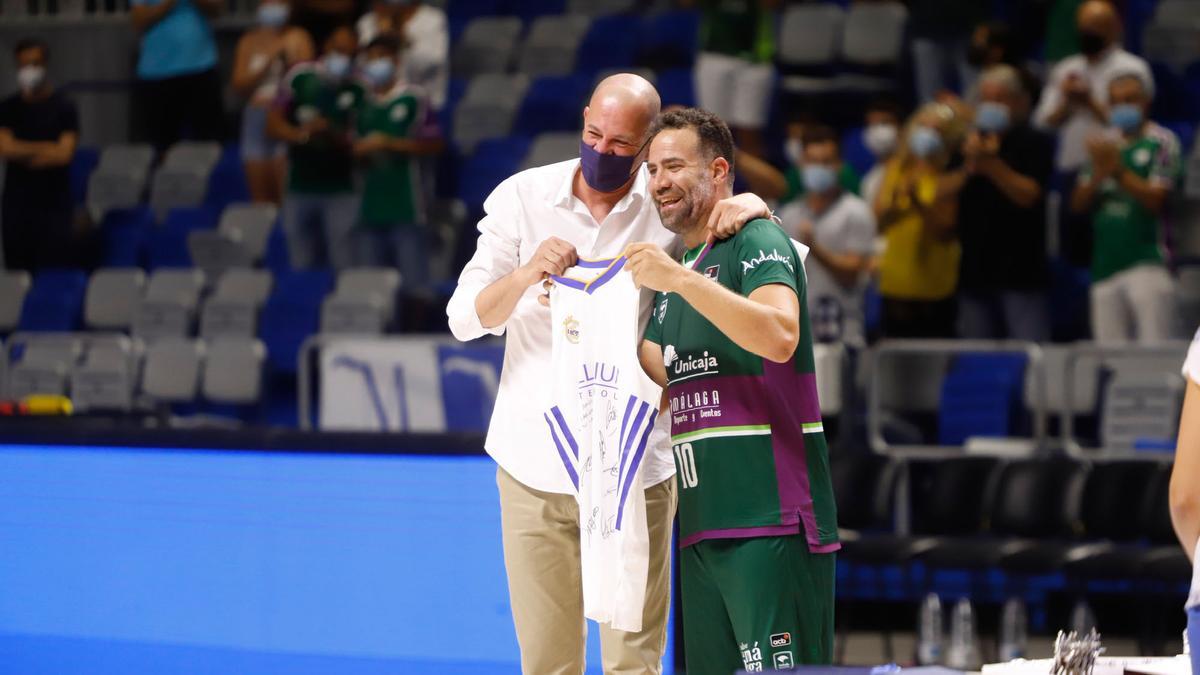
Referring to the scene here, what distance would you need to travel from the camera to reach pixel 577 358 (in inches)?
159

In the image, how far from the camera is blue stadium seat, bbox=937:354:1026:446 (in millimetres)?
9227

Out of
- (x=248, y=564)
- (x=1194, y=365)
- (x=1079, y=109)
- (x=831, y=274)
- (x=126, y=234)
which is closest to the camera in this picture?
(x=1194, y=365)

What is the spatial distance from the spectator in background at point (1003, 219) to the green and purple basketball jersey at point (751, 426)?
572cm

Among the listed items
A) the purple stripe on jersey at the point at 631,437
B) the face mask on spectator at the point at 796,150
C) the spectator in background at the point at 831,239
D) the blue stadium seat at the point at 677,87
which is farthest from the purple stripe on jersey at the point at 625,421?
the blue stadium seat at the point at 677,87

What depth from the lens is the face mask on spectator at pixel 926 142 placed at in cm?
952

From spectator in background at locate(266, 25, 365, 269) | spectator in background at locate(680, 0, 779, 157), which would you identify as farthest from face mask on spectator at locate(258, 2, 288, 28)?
spectator in background at locate(680, 0, 779, 157)

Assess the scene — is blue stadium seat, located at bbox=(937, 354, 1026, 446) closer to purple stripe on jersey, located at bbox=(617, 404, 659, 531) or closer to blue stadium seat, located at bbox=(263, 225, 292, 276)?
blue stadium seat, located at bbox=(263, 225, 292, 276)

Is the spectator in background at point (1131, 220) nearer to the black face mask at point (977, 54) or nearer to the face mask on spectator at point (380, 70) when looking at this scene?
the black face mask at point (977, 54)

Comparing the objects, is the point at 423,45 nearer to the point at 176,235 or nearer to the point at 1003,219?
the point at 176,235

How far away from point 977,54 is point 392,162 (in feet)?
12.5

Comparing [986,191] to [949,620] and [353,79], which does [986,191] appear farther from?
[353,79]

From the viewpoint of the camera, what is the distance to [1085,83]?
9844 mm

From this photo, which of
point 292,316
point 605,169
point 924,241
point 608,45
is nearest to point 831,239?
point 924,241

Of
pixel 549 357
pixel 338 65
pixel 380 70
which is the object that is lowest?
pixel 549 357
